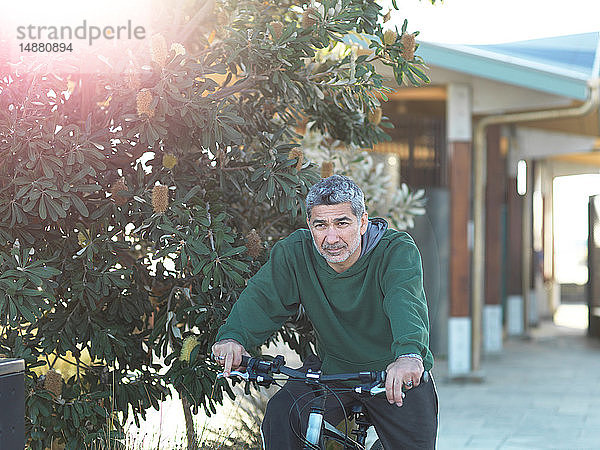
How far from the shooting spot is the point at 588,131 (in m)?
13.4

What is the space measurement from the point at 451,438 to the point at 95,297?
12.6ft

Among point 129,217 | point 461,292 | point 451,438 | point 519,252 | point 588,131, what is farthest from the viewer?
point 519,252

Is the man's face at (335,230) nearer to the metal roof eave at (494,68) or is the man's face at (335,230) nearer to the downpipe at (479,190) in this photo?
the metal roof eave at (494,68)

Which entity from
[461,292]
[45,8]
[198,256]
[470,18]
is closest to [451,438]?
[461,292]

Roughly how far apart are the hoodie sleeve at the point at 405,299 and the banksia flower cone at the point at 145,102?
4.30 ft

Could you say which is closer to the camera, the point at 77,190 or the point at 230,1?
the point at 77,190

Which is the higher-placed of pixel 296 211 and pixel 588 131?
pixel 588 131

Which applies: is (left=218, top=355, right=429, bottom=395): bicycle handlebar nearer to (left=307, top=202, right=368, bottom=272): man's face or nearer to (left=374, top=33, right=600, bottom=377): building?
(left=307, top=202, right=368, bottom=272): man's face

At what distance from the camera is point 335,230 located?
3.25 metres

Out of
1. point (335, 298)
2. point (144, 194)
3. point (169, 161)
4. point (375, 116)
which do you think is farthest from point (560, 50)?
point (335, 298)

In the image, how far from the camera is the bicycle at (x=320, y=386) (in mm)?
2896

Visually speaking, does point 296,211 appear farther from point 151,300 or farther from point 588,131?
point 588,131

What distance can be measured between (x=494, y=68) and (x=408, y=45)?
478 cm

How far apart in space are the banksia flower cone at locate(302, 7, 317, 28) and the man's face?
58.5 inches
